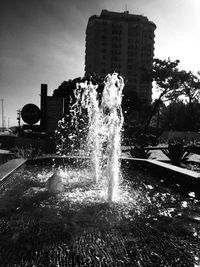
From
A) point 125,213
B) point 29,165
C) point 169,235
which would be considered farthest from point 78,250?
point 29,165

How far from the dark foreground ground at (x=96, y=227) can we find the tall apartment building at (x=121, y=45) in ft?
292

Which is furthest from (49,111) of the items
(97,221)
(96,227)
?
(96,227)

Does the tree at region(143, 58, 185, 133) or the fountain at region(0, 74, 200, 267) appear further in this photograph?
the tree at region(143, 58, 185, 133)

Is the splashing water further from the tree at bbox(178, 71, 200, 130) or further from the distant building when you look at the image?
the tree at bbox(178, 71, 200, 130)

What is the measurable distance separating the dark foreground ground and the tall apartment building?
89.1 meters

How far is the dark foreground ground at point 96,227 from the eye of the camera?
3.40 meters

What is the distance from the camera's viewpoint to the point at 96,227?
4461 millimetres

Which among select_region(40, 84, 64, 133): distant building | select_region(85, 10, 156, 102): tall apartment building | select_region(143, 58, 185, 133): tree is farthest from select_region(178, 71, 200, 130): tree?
select_region(85, 10, 156, 102): tall apartment building

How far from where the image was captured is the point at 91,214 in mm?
5125

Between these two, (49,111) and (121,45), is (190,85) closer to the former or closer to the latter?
(49,111)

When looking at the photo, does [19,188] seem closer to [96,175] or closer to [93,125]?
[96,175]

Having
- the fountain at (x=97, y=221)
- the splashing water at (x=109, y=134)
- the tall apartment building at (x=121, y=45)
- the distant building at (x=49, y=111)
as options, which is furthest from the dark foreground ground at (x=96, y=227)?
the tall apartment building at (x=121, y=45)

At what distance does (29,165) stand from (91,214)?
5.90 metres

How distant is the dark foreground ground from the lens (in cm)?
340
